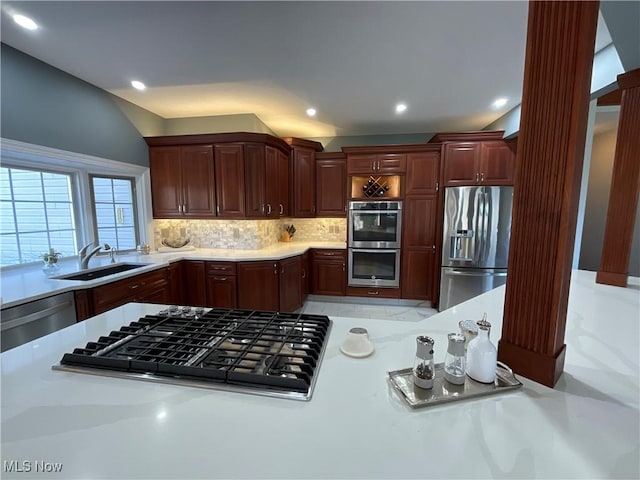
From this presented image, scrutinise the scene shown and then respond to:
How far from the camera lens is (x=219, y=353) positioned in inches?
34.7

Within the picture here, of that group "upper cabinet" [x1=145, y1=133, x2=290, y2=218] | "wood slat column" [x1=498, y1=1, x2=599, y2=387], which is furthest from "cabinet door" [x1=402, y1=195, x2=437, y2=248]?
"wood slat column" [x1=498, y1=1, x2=599, y2=387]

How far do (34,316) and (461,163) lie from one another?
4.32 m

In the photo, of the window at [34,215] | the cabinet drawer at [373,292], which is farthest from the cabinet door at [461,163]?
the window at [34,215]

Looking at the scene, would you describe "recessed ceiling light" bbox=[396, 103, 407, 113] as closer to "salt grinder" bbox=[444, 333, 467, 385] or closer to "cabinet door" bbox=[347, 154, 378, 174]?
"cabinet door" bbox=[347, 154, 378, 174]

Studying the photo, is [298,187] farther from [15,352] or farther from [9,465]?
[9,465]

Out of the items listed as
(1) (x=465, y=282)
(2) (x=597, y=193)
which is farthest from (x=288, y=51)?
(2) (x=597, y=193)

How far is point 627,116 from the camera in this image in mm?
1582

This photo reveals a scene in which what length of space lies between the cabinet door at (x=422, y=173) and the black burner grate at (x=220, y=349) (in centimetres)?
296

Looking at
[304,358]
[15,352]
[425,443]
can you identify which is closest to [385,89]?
[304,358]

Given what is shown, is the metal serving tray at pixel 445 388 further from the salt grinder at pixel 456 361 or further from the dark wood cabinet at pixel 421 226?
the dark wood cabinet at pixel 421 226

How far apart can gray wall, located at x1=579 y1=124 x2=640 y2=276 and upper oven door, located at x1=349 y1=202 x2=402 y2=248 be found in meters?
2.74

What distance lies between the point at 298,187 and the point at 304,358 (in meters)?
3.37

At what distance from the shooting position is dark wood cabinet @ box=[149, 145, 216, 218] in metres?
3.26

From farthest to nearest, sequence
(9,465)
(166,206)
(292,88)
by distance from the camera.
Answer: (166,206) < (292,88) < (9,465)
